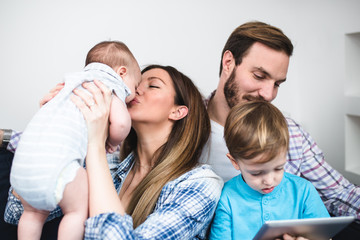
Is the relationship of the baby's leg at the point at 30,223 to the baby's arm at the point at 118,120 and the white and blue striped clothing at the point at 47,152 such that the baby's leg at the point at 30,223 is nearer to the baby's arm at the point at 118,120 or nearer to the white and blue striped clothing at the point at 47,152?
the white and blue striped clothing at the point at 47,152

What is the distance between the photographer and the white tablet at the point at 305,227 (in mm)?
1032

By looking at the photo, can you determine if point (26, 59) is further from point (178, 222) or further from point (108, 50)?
point (178, 222)

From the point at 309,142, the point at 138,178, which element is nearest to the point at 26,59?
the point at 138,178

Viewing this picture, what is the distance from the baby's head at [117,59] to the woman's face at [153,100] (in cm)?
14

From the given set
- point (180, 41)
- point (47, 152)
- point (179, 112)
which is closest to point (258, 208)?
Answer: point (179, 112)

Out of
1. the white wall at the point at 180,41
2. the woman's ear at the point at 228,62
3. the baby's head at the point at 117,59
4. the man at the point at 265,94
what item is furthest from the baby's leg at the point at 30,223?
the woman's ear at the point at 228,62

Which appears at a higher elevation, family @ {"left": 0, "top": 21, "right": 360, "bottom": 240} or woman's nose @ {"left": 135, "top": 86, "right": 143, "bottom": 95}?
woman's nose @ {"left": 135, "top": 86, "right": 143, "bottom": 95}

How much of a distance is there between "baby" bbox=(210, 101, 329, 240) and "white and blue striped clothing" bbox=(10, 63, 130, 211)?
55cm

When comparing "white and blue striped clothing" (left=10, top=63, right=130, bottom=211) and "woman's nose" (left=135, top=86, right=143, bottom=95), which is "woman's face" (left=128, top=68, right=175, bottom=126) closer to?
"woman's nose" (left=135, top=86, right=143, bottom=95)

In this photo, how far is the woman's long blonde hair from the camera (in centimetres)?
143

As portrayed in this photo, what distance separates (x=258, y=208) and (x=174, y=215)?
1.16ft

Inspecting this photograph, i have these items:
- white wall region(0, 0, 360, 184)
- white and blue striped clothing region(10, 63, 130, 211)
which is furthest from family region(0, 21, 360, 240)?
white wall region(0, 0, 360, 184)

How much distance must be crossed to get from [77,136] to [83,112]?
0.35ft

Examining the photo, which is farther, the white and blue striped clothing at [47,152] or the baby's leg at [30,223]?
the baby's leg at [30,223]
